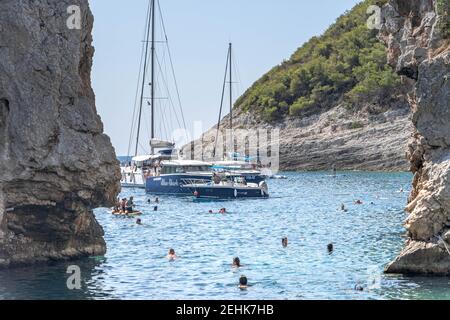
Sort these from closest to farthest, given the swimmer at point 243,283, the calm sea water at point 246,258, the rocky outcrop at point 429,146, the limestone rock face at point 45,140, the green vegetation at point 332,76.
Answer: the rocky outcrop at point 429,146, the calm sea water at point 246,258, the swimmer at point 243,283, the limestone rock face at point 45,140, the green vegetation at point 332,76

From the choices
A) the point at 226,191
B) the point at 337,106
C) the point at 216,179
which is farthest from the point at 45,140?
the point at 337,106

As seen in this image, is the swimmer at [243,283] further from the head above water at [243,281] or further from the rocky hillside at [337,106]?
the rocky hillside at [337,106]

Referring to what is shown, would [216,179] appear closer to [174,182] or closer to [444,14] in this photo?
[174,182]

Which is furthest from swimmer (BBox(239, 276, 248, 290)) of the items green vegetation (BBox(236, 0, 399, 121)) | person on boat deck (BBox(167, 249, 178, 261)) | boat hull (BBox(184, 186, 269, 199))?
green vegetation (BBox(236, 0, 399, 121))

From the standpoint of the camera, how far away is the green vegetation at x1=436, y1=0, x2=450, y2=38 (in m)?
28.1

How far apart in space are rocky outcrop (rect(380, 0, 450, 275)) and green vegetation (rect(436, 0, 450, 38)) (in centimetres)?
4

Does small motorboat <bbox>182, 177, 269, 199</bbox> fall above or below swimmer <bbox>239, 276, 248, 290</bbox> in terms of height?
above

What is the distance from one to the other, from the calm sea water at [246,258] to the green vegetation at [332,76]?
63522 mm

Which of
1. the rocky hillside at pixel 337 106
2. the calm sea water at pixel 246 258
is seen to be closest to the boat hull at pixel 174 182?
the calm sea water at pixel 246 258

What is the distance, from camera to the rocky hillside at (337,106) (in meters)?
119

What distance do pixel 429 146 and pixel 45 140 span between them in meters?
12.0

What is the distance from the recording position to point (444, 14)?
28.5 meters

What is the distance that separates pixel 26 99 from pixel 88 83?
4.41m

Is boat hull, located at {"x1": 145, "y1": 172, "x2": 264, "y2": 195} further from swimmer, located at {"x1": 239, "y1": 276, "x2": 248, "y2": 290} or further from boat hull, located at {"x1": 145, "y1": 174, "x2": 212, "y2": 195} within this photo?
swimmer, located at {"x1": 239, "y1": 276, "x2": 248, "y2": 290}
